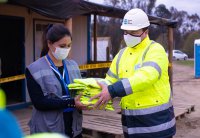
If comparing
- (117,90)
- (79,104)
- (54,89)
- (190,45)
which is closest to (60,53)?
(54,89)

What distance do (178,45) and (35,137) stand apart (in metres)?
67.1

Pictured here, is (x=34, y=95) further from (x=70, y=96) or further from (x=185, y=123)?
(x=185, y=123)

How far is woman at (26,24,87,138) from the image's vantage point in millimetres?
2248

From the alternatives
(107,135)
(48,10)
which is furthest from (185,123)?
(48,10)

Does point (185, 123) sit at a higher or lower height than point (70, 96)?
lower

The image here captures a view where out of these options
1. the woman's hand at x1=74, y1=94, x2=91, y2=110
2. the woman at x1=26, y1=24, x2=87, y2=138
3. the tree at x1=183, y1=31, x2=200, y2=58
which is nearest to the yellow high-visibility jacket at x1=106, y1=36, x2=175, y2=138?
the woman's hand at x1=74, y1=94, x2=91, y2=110

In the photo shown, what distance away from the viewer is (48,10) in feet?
18.7

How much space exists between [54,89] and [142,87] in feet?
1.91

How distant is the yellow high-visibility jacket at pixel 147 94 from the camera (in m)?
2.21

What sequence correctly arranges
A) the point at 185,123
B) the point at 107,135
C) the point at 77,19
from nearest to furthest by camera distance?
the point at 107,135
the point at 185,123
the point at 77,19

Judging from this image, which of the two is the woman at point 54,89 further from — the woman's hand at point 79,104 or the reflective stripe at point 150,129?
the reflective stripe at point 150,129

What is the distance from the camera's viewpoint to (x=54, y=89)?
89.4 inches

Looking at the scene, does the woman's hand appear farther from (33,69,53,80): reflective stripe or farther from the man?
(33,69,53,80): reflective stripe

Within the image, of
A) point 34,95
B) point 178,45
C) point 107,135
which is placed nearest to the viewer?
point 34,95
